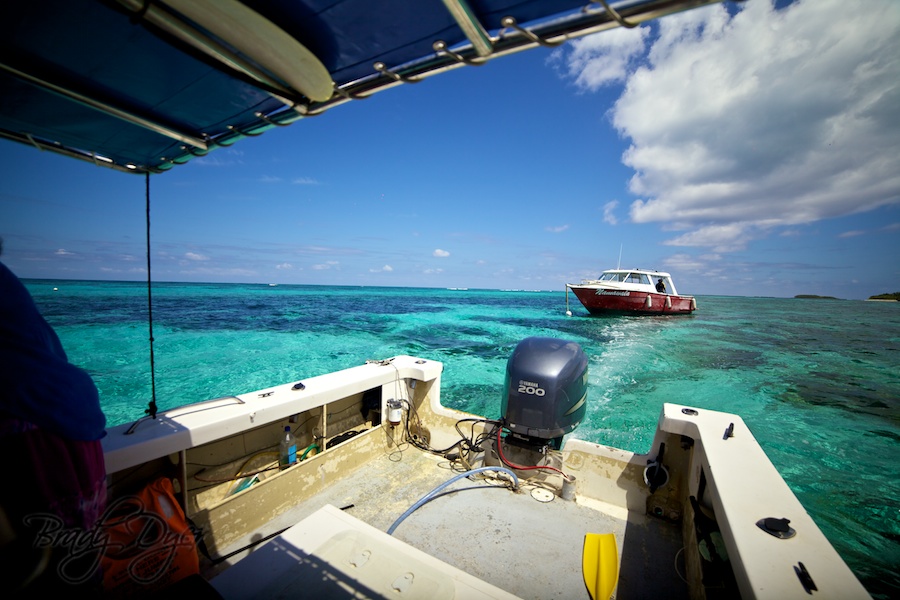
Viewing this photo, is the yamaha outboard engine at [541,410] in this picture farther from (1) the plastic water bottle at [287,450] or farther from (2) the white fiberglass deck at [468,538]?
(1) the plastic water bottle at [287,450]

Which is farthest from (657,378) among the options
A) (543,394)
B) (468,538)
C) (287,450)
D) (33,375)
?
(33,375)

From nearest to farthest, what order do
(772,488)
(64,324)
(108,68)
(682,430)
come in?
(108,68)
(772,488)
(682,430)
(64,324)

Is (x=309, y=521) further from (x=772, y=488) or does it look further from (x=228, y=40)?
(x=772, y=488)

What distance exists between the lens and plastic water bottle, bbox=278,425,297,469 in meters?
2.46

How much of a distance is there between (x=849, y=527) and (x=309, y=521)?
5672 millimetres

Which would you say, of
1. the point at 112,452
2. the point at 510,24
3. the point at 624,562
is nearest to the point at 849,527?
the point at 624,562

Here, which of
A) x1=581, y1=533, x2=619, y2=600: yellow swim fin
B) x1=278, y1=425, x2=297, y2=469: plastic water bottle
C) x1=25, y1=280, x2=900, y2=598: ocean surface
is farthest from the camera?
x1=25, y1=280, x2=900, y2=598: ocean surface

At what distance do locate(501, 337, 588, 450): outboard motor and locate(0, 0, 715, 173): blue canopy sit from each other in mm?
2197

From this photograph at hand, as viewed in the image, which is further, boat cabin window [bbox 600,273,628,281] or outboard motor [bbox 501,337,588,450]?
boat cabin window [bbox 600,273,628,281]

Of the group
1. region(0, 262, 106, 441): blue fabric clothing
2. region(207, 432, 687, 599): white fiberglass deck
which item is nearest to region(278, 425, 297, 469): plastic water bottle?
region(207, 432, 687, 599): white fiberglass deck

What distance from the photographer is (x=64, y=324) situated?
16.0m

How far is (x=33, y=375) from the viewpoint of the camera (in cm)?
98

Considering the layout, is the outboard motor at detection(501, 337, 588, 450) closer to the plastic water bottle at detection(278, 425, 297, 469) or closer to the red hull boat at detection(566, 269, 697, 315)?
the plastic water bottle at detection(278, 425, 297, 469)

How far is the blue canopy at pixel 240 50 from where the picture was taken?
3.35 feet
